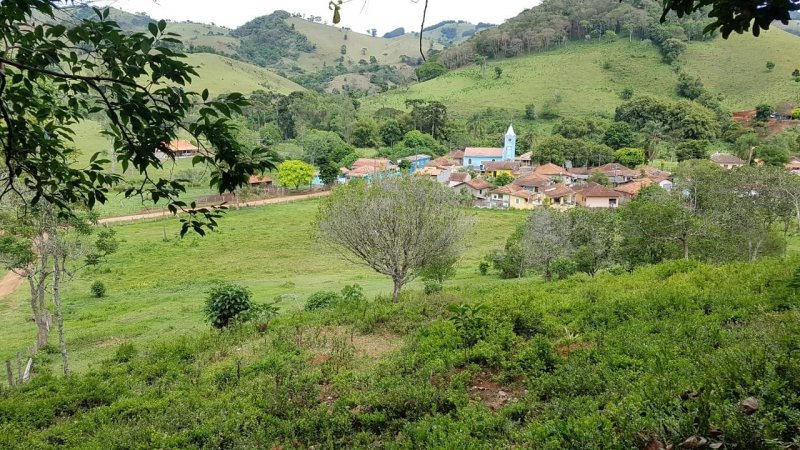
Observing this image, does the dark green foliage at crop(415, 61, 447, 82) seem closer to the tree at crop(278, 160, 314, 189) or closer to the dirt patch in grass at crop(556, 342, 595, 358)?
the tree at crop(278, 160, 314, 189)

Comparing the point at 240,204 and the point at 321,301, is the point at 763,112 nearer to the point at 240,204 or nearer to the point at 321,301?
the point at 240,204

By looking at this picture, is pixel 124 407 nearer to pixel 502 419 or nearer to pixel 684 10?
pixel 502 419

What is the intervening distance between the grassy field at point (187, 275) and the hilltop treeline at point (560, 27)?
90.9 m

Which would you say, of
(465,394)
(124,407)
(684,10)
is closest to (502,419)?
(465,394)

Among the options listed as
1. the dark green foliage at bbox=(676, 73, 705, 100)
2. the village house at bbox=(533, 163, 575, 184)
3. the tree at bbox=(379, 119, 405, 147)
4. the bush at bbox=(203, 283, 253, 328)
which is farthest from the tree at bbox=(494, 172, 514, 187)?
the dark green foliage at bbox=(676, 73, 705, 100)

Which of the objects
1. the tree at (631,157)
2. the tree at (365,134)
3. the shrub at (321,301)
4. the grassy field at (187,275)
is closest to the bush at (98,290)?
the grassy field at (187,275)

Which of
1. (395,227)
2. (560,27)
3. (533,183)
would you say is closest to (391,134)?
(533,183)

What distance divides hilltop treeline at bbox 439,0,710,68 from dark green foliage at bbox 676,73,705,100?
24.3 meters

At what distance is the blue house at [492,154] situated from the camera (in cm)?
7294

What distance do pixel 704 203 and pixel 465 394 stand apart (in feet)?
69.3

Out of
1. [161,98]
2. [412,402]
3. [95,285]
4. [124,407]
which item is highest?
[161,98]

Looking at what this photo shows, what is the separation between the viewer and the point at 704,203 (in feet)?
72.3

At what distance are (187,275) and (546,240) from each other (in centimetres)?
2050

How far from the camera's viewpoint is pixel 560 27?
405 ft
